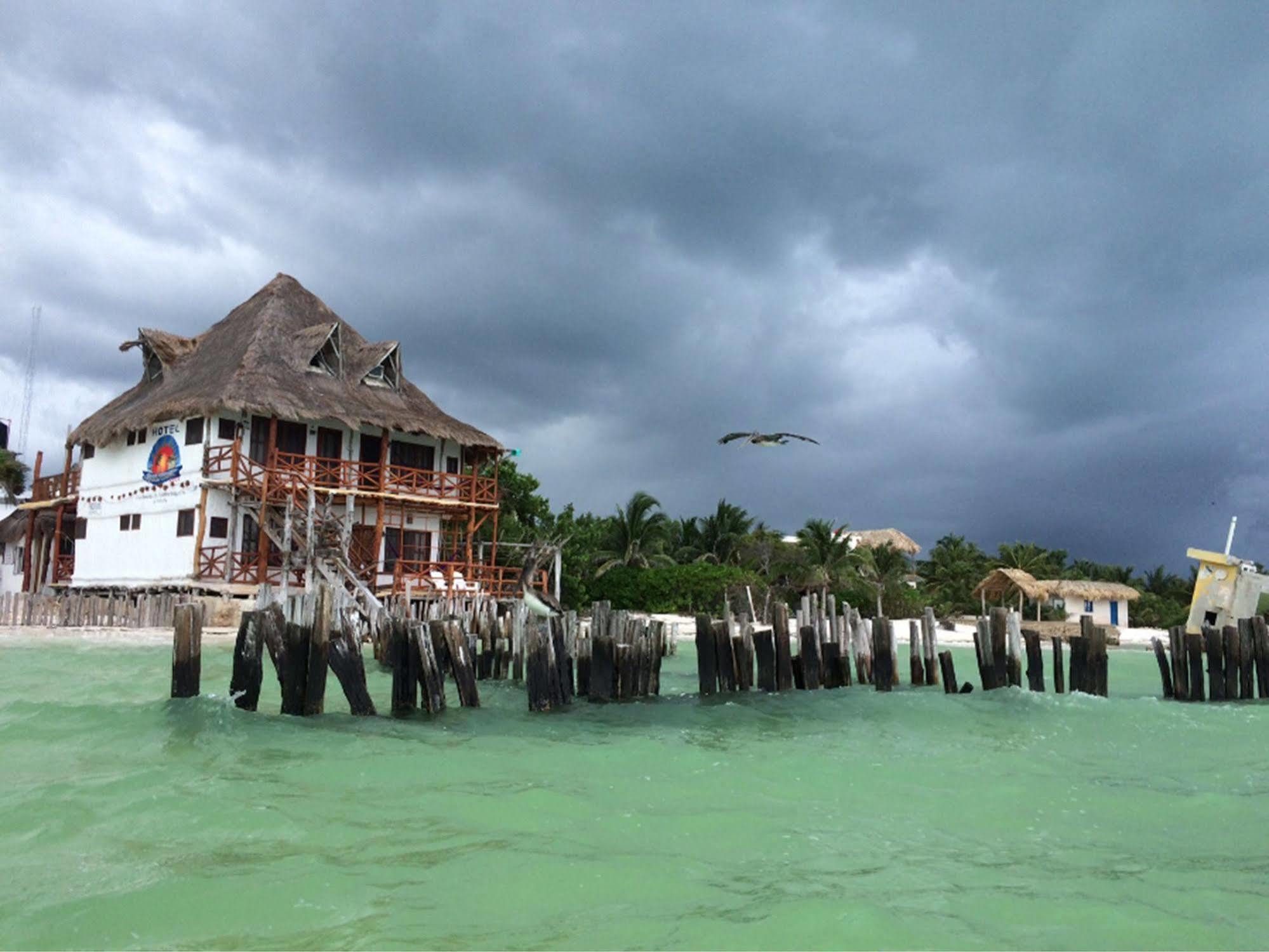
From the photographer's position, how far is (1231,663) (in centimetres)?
1720

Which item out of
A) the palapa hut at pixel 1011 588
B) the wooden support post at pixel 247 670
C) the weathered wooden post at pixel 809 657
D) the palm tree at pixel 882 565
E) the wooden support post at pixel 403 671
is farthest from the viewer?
the palm tree at pixel 882 565

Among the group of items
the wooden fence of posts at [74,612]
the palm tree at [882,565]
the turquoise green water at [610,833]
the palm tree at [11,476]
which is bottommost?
the turquoise green water at [610,833]

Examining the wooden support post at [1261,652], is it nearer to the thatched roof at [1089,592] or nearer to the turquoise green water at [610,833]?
the turquoise green water at [610,833]

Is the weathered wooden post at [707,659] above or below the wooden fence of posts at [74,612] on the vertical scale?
below

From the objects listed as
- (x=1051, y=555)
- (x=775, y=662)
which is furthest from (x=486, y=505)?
(x=1051, y=555)

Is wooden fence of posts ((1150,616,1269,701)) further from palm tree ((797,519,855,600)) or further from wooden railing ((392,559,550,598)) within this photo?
palm tree ((797,519,855,600))

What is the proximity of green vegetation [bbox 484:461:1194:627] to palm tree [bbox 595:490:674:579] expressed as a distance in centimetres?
4

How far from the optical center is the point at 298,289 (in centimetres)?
3547

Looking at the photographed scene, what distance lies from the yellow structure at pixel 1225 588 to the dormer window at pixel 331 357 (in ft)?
89.3

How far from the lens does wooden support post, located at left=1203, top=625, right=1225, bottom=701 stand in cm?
1697

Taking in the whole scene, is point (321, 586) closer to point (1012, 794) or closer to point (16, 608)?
point (1012, 794)

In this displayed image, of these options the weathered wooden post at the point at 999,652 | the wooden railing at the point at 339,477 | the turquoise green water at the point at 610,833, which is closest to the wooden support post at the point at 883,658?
the weathered wooden post at the point at 999,652

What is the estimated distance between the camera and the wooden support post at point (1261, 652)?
17.1 m

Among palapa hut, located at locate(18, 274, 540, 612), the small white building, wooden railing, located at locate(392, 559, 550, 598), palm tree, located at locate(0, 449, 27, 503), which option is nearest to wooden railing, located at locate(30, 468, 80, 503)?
palapa hut, located at locate(18, 274, 540, 612)
